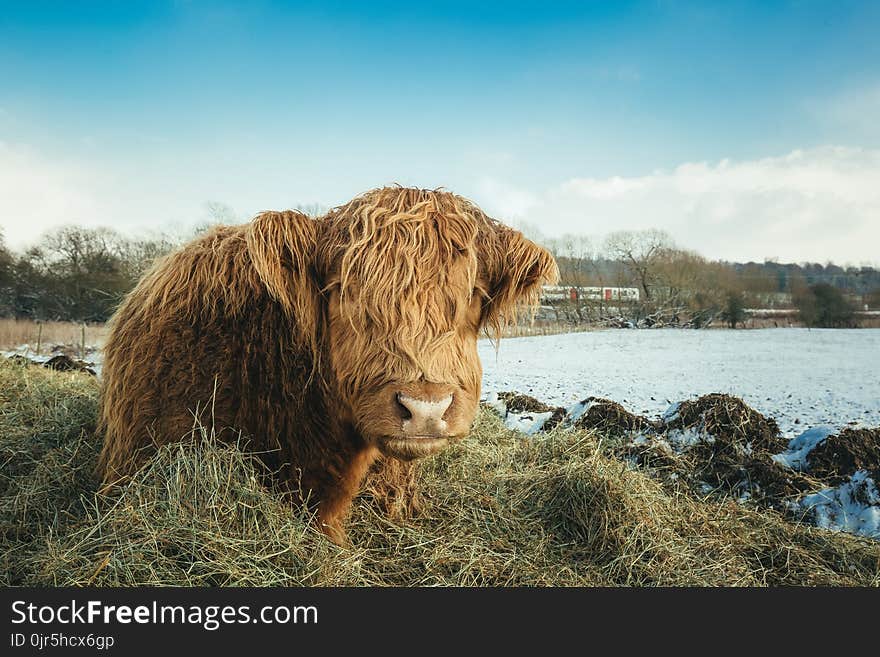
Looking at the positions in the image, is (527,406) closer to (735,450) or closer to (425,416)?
(735,450)

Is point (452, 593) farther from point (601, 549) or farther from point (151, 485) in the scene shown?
point (151, 485)

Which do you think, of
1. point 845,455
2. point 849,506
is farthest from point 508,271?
point 845,455

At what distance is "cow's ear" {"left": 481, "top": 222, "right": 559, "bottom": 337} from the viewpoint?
Answer: 2.59 m

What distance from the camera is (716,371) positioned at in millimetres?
11312

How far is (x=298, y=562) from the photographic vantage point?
2287 millimetres

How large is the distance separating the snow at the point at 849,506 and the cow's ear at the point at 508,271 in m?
3.29

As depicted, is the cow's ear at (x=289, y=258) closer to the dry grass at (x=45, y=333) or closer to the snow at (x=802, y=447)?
the snow at (x=802, y=447)

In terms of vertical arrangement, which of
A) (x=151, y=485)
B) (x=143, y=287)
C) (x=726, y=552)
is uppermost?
(x=143, y=287)

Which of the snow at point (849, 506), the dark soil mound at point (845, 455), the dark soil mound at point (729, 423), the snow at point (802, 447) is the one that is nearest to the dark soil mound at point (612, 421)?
the dark soil mound at point (729, 423)

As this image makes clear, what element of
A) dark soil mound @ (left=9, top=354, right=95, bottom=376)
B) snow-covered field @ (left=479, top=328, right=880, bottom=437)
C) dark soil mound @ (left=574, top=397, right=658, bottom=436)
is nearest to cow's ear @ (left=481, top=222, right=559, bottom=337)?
snow-covered field @ (left=479, top=328, right=880, bottom=437)

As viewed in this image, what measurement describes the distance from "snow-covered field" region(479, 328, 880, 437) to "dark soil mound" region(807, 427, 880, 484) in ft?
2.48

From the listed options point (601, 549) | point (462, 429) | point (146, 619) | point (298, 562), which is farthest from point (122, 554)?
point (601, 549)

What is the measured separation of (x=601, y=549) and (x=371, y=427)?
1998mm

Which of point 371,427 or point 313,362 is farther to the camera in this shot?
point 313,362
